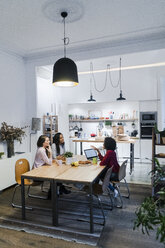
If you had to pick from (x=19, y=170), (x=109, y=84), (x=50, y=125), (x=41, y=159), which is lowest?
(x=19, y=170)

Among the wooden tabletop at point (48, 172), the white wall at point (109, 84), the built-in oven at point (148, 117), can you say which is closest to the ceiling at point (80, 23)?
the white wall at point (109, 84)

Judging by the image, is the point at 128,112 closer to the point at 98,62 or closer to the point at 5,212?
the point at 98,62

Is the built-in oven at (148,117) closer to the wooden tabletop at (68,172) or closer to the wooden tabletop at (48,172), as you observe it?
the wooden tabletop at (68,172)

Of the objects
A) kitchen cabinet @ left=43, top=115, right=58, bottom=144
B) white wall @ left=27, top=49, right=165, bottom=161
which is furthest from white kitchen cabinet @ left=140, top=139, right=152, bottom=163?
kitchen cabinet @ left=43, top=115, right=58, bottom=144

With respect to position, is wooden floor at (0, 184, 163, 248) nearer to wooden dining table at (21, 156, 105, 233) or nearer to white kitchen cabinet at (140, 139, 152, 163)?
wooden dining table at (21, 156, 105, 233)

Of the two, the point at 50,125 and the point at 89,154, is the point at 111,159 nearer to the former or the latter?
the point at 89,154

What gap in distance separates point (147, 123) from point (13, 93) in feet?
14.9

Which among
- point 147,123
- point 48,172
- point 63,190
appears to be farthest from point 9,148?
point 147,123

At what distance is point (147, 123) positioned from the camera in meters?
6.77

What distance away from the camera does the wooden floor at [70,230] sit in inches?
92.6

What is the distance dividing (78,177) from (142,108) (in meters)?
4.88

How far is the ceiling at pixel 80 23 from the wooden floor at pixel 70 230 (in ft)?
10.4

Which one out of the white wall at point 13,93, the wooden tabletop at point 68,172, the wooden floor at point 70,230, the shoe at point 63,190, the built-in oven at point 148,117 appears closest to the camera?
the wooden floor at point 70,230

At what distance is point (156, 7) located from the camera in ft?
9.94
